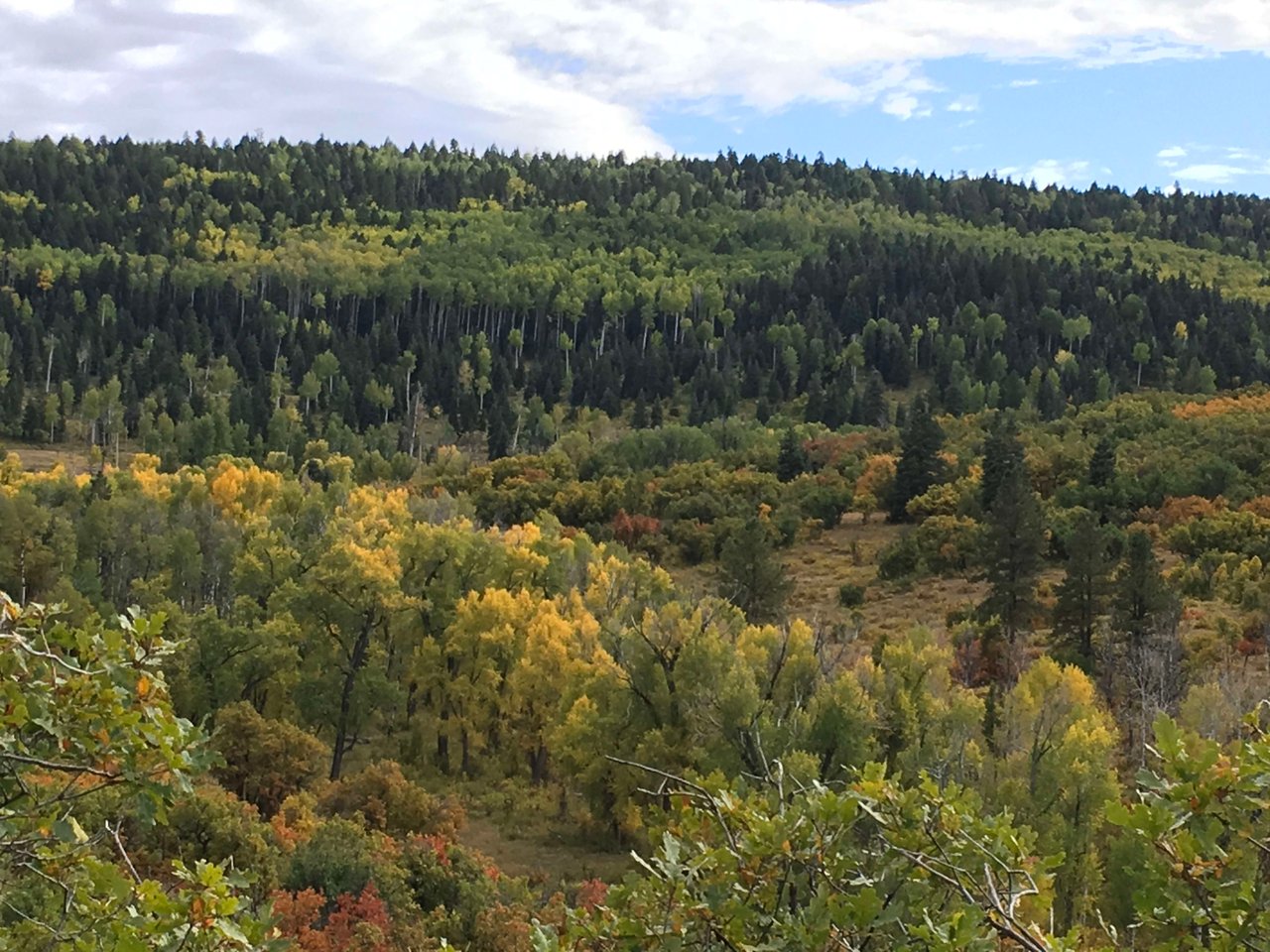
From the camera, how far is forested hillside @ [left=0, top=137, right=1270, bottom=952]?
5215 mm

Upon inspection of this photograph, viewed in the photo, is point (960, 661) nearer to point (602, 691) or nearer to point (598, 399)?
point (602, 691)

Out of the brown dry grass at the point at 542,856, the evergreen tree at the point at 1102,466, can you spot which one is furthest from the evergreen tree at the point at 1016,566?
the evergreen tree at the point at 1102,466

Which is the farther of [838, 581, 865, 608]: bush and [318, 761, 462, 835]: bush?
[838, 581, 865, 608]: bush

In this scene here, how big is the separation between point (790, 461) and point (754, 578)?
38360 mm

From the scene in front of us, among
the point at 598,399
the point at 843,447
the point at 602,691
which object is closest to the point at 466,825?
the point at 602,691

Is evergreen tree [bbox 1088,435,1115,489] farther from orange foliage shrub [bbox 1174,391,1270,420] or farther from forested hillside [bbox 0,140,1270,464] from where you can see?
forested hillside [bbox 0,140,1270,464]

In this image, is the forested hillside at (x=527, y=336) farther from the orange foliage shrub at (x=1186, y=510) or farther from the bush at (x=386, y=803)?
the bush at (x=386, y=803)

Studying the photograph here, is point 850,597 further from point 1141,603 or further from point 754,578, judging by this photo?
point 1141,603

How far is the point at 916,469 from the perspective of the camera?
82125 mm

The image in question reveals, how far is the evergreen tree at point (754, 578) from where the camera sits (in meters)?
57.8

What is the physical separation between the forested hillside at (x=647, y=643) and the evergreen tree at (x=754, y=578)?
0.21 meters

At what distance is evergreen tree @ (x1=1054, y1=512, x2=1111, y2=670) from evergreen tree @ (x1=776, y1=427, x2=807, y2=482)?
44678mm

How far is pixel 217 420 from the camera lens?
12256cm

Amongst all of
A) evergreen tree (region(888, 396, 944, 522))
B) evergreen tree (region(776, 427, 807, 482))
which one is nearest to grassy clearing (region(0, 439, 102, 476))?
evergreen tree (region(776, 427, 807, 482))
